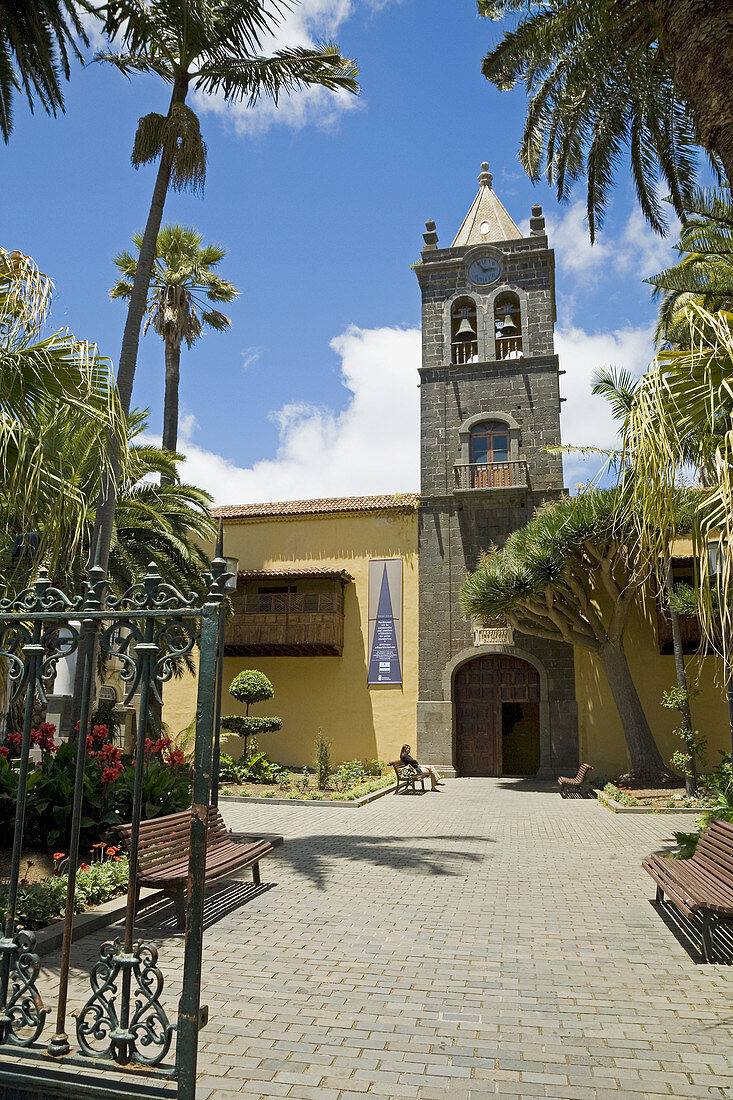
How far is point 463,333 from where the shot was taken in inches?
1007

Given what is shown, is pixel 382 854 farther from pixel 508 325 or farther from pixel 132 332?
pixel 508 325

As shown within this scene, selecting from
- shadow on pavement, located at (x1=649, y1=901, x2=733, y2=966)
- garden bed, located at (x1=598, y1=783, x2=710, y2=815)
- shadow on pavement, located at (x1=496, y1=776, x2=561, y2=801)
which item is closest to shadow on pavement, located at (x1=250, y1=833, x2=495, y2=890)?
shadow on pavement, located at (x1=649, y1=901, x2=733, y2=966)

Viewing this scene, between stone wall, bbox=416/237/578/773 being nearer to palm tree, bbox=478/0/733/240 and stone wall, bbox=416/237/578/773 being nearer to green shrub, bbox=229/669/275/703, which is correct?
green shrub, bbox=229/669/275/703

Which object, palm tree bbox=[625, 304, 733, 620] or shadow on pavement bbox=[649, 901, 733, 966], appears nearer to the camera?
palm tree bbox=[625, 304, 733, 620]

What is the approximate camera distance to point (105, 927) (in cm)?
→ 653

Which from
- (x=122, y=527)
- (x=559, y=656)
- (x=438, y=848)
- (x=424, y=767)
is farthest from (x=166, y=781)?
(x=559, y=656)

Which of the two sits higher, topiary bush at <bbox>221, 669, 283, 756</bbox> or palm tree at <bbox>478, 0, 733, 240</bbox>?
palm tree at <bbox>478, 0, 733, 240</bbox>

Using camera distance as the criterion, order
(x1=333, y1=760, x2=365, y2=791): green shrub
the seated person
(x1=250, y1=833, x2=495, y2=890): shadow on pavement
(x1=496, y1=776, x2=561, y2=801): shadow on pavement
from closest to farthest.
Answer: (x1=250, y1=833, x2=495, y2=890): shadow on pavement < the seated person < (x1=333, y1=760, x2=365, y2=791): green shrub < (x1=496, y1=776, x2=561, y2=801): shadow on pavement

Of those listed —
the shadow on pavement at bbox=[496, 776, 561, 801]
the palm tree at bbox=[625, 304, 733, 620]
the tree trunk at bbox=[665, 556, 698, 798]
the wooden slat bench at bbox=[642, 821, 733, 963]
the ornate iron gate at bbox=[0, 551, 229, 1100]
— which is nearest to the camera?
the ornate iron gate at bbox=[0, 551, 229, 1100]

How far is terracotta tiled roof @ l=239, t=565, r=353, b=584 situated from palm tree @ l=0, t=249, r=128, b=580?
59.1 feet

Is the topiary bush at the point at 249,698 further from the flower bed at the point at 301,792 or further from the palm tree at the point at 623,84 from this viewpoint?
the palm tree at the point at 623,84

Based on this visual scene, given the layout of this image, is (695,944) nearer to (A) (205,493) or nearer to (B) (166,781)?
(B) (166,781)

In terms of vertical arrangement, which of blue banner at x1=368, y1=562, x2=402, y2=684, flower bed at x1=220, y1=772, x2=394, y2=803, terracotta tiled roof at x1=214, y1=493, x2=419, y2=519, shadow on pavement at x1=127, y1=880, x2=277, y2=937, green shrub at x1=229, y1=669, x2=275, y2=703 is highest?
terracotta tiled roof at x1=214, y1=493, x2=419, y2=519

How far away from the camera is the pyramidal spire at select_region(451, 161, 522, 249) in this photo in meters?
26.2
